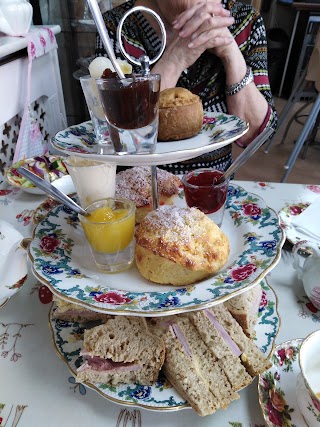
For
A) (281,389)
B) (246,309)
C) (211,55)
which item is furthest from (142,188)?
(211,55)

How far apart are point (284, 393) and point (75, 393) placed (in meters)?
0.32

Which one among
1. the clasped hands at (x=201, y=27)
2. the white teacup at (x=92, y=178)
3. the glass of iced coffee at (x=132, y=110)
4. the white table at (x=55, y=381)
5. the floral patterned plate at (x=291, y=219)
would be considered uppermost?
the clasped hands at (x=201, y=27)

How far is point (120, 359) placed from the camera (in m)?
0.53

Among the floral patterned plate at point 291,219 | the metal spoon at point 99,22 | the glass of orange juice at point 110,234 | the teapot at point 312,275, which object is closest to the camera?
the metal spoon at point 99,22

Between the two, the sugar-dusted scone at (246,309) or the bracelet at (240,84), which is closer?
the sugar-dusted scone at (246,309)

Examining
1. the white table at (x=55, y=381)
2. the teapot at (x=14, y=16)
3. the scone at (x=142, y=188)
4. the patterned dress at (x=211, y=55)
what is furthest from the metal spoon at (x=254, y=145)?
the teapot at (x=14, y=16)

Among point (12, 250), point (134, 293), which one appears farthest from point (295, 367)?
point (12, 250)

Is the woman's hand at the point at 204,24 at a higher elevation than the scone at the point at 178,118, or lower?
higher

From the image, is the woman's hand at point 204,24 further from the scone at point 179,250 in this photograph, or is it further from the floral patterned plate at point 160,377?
the floral patterned plate at point 160,377

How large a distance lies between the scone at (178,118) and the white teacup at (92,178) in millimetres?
159

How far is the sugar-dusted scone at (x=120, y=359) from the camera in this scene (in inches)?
20.8

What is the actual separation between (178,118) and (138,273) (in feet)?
0.85

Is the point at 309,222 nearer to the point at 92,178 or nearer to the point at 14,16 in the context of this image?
the point at 92,178

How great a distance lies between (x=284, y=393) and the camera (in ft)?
1.77
